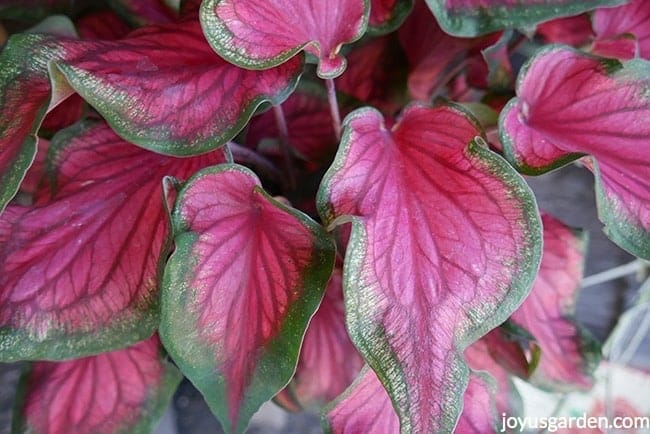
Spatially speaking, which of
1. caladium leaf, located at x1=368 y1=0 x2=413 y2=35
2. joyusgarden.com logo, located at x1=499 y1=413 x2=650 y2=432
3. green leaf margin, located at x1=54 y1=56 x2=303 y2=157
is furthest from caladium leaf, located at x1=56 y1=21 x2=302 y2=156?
joyusgarden.com logo, located at x1=499 y1=413 x2=650 y2=432

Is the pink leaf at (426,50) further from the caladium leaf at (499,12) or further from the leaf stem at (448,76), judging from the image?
the caladium leaf at (499,12)

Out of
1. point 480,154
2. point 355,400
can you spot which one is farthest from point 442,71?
point 355,400

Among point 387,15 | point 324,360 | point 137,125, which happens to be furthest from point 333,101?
point 324,360

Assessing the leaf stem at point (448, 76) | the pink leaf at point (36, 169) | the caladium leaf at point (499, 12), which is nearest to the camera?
the caladium leaf at point (499, 12)

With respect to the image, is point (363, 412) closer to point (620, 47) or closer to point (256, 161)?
point (256, 161)

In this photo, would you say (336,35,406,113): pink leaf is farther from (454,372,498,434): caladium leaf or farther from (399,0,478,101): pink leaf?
(454,372,498,434): caladium leaf

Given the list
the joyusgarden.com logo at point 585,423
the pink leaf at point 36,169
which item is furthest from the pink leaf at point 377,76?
the joyusgarden.com logo at point 585,423
